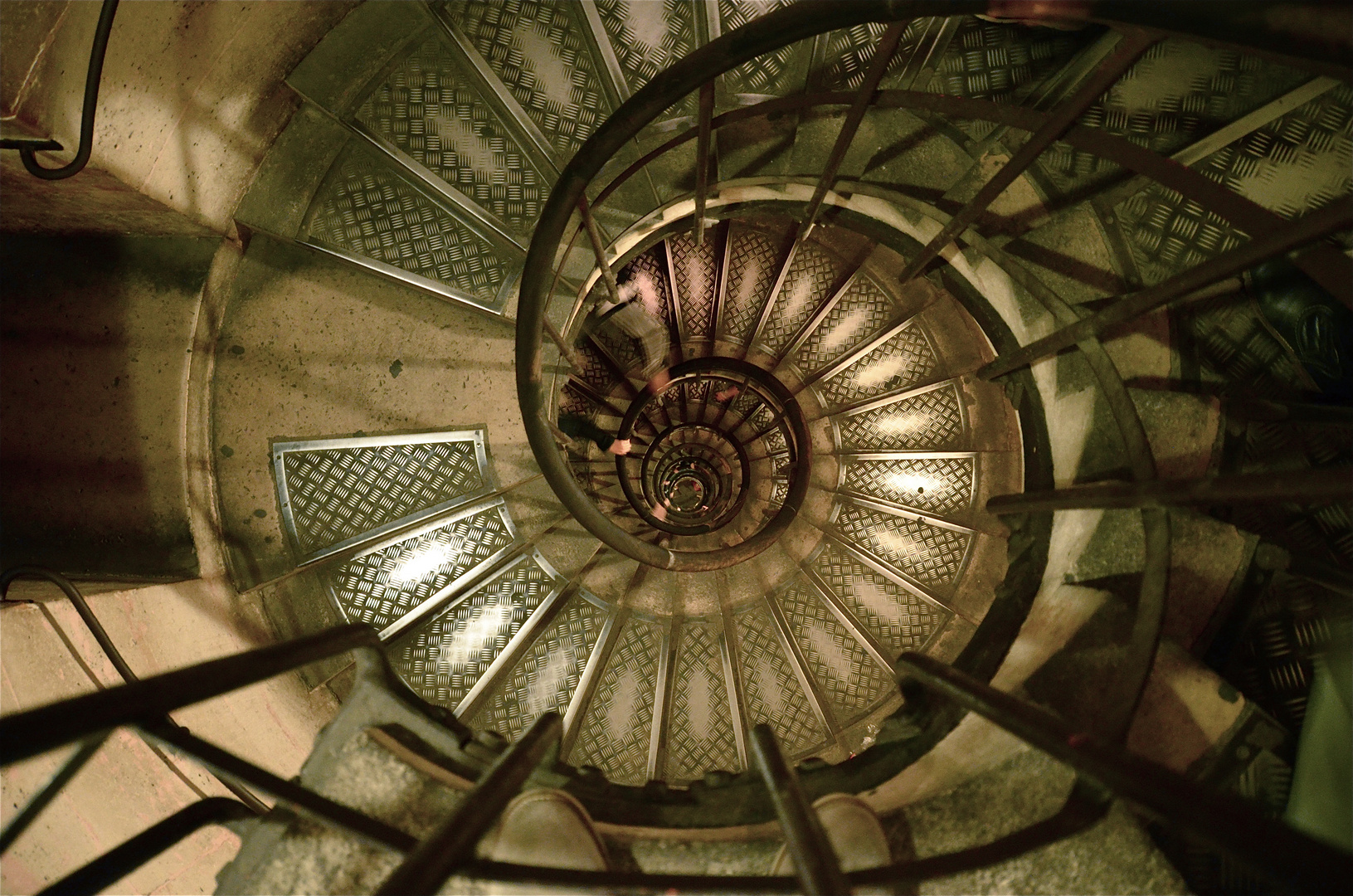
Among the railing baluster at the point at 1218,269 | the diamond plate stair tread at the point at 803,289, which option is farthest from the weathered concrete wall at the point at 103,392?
Result: the railing baluster at the point at 1218,269

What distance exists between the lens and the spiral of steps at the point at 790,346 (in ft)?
8.43

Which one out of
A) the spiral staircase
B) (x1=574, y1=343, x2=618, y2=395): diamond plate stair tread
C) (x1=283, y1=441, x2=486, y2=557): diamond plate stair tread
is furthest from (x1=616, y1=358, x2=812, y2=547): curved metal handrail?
(x1=283, y1=441, x2=486, y2=557): diamond plate stair tread

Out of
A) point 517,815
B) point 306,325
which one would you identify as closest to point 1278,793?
point 517,815

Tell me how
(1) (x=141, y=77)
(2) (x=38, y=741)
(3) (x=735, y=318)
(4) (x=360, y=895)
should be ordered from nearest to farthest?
1. (2) (x=38, y=741)
2. (4) (x=360, y=895)
3. (1) (x=141, y=77)
4. (3) (x=735, y=318)

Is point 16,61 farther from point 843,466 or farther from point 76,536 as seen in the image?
point 843,466

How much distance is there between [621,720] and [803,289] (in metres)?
3.21

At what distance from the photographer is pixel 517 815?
1912 mm

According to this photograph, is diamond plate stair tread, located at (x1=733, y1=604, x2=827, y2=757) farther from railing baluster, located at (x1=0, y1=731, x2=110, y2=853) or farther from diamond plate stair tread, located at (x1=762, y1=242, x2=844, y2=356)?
railing baluster, located at (x1=0, y1=731, x2=110, y2=853)

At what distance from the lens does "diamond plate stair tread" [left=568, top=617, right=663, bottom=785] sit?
12.5 feet

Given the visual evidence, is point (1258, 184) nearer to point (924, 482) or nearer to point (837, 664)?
point (924, 482)

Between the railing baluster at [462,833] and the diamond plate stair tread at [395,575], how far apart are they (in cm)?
202

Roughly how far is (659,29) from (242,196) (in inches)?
93.5

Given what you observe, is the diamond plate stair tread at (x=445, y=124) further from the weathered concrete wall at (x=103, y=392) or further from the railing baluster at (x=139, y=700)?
the railing baluster at (x=139, y=700)

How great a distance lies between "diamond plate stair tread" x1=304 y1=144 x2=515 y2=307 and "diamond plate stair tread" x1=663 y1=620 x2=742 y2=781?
9.19 ft
